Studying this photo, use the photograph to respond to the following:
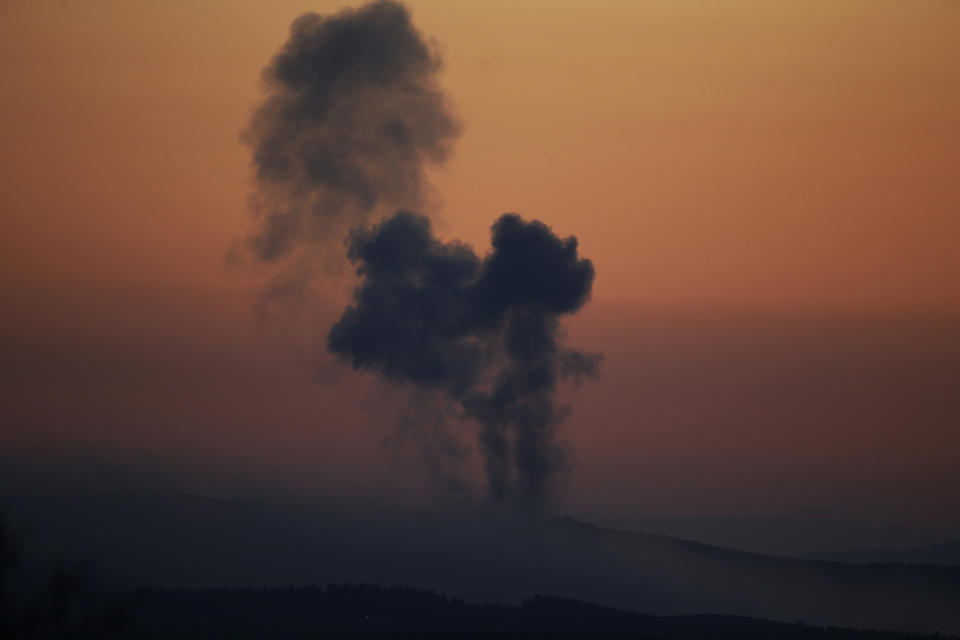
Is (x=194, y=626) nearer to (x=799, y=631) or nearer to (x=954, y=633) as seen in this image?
(x=799, y=631)

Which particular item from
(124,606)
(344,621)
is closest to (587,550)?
(344,621)

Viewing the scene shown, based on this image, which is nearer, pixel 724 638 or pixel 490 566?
pixel 724 638

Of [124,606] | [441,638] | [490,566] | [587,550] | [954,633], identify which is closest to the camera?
[124,606]

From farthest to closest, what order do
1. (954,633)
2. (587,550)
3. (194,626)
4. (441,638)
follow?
Answer: (587,550), (954,633), (194,626), (441,638)

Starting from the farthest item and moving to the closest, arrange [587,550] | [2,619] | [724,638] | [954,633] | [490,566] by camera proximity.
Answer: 1. [587,550]
2. [490,566]
3. [954,633]
4. [724,638]
5. [2,619]

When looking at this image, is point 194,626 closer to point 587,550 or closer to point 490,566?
point 490,566

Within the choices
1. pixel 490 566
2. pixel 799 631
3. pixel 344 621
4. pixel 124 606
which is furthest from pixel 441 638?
pixel 124 606

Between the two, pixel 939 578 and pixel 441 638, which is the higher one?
pixel 939 578

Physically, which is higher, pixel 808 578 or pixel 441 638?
pixel 808 578

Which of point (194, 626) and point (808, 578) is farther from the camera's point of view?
point (808, 578)
